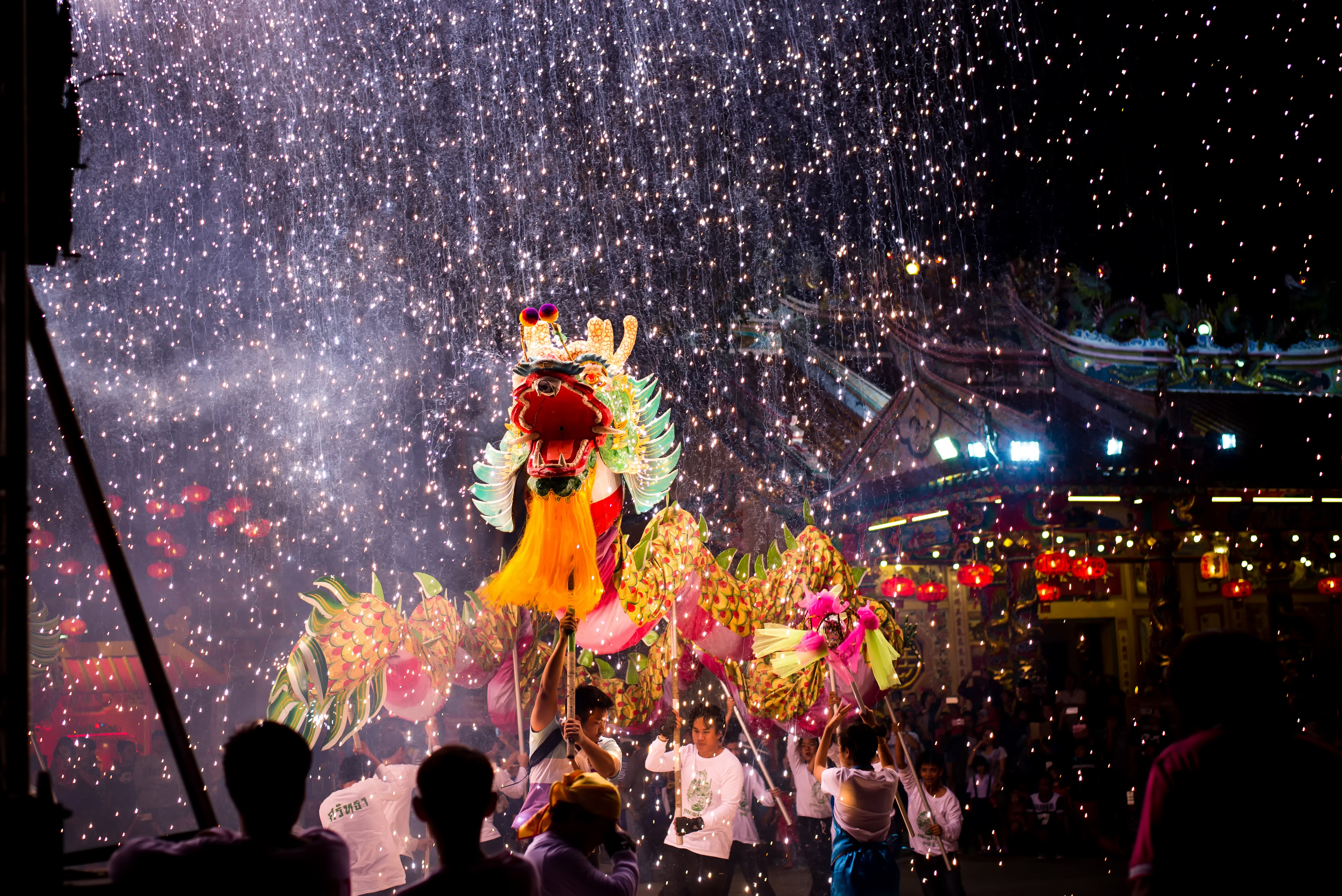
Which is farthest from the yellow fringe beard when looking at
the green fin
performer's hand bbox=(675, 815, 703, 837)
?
performer's hand bbox=(675, 815, 703, 837)

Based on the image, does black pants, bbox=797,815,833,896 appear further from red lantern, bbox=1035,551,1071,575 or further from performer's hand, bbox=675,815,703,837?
red lantern, bbox=1035,551,1071,575

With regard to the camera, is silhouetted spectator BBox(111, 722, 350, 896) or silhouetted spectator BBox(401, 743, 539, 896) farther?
silhouetted spectator BBox(401, 743, 539, 896)

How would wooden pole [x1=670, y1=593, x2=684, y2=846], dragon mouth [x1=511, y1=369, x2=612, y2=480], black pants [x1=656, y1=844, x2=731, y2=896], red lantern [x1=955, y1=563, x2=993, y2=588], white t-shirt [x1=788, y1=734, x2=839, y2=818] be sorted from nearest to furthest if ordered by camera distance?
dragon mouth [x1=511, y1=369, x2=612, y2=480] < black pants [x1=656, y1=844, x2=731, y2=896] < wooden pole [x1=670, y1=593, x2=684, y2=846] < white t-shirt [x1=788, y1=734, x2=839, y2=818] < red lantern [x1=955, y1=563, x2=993, y2=588]

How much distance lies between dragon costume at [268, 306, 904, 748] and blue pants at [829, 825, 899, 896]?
0.95 meters

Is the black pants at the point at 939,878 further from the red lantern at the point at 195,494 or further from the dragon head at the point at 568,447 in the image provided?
the red lantern at the point at 195,494

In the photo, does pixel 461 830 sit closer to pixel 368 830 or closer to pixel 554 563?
pixel 554 563

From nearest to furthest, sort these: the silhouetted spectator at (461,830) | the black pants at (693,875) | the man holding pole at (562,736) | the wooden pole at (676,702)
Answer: the silhouetted spectator at (461,830)
the man holding pole at (562,736)
the black pants at (693,875)
the wooden pole at (676,702)

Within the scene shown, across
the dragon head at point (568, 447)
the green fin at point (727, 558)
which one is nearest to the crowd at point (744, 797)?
the dragon head at point (568, 447)

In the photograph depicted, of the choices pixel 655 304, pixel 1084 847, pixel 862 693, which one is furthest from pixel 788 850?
pixel 655 304

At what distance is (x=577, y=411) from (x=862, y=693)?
2.03 metres

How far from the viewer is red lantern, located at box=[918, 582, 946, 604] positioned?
11.1m

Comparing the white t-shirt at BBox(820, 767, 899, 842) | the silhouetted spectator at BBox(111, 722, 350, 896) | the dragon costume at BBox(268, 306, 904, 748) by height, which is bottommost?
the white t-shirt at BBox(820, 767, 899, 842)

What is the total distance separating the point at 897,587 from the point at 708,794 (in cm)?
676

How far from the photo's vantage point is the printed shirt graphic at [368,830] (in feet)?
15.2
